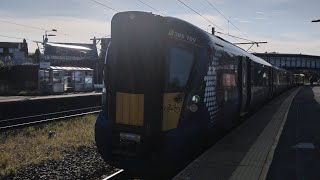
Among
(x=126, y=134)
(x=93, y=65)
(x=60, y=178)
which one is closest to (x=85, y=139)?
(x=60, y=178)

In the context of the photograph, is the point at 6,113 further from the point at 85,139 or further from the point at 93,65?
the point at 93,65

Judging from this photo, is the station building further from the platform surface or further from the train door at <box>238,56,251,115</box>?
the platform surface

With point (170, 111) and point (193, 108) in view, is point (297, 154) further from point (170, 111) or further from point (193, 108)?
point (170, 111)

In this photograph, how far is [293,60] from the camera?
102188mm

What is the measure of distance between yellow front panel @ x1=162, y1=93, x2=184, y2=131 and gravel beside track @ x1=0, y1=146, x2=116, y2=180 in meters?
1.94

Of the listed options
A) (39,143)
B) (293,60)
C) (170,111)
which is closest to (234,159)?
(170,111)

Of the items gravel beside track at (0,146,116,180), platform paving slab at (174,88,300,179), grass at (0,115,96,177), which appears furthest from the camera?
grass at (0,115,96,177)

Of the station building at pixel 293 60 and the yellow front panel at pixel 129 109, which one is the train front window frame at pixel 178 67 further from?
the station building at pixel 293 60

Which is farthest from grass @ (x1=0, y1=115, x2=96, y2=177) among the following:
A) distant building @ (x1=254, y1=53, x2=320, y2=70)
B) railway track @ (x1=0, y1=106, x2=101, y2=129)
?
distant building @ (x1=254, y1=53, x2=320, y2=70)

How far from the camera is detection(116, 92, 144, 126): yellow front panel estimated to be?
27.0 ft

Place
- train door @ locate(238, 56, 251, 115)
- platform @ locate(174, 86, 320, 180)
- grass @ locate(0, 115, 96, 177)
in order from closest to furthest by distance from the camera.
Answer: platform @ locate(174, 86, 320, 180)
grass @ locate(0, 115, 96, 177)
train door @ locate(238, 56, 251, 115)

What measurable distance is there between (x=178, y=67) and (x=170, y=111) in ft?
2.73

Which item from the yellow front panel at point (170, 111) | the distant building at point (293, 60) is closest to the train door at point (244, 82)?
the yellow front panel at point (170, 111)

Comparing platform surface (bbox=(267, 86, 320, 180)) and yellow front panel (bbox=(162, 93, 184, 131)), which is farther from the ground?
yellow front panel (bbox=(162, 93, 184, 131))
